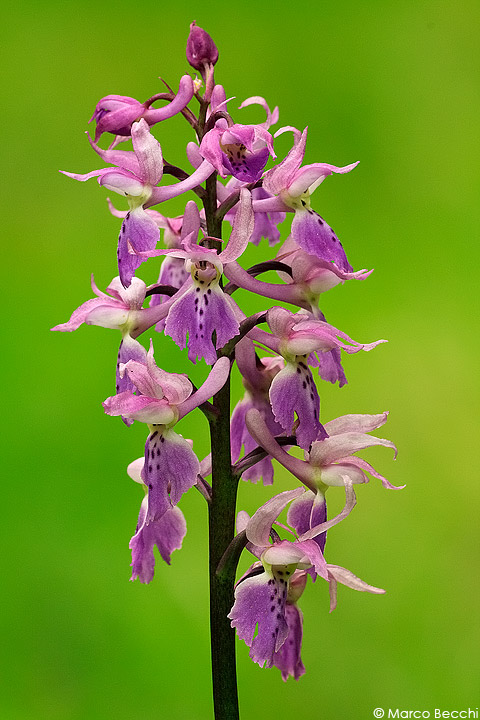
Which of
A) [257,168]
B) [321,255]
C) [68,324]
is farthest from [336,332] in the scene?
[68,324]

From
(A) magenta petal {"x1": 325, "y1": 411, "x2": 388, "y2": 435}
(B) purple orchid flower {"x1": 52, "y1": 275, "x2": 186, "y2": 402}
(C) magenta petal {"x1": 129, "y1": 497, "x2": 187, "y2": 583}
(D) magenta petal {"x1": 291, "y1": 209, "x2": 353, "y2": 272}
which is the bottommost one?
(C) magenta petal {"x1": 129, "y1": 497, "x2": 187, "y2": 583}

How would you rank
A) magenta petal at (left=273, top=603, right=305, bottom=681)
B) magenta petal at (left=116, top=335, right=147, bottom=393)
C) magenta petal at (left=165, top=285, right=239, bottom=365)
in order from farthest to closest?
magenta petal at (left=273, top=603, right=305, bottom=681), magenta petal at (left=116, top=335, right=147, bottom=393), magenta petal at (left=165, top=285, right=239, bottom=365)

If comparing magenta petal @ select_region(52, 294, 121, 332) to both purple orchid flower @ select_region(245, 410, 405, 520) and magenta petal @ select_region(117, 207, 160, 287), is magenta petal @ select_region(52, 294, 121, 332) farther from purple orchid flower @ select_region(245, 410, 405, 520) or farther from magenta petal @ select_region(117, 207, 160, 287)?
purple orchid flower @ select_region(245, 410, 405, 520)

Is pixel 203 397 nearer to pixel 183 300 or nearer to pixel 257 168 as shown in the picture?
pixel 183 300

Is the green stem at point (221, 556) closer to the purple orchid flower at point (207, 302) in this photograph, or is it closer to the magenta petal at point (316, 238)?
the purple orchid flower at point (207, 302)

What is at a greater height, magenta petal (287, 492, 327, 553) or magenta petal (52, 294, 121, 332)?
magenta petal (52, 294, 121, 332)

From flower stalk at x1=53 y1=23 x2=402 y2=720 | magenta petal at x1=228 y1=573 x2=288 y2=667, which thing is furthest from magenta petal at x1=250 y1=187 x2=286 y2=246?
magenta petal at x1=228 y1=573 x2=288 y2=667

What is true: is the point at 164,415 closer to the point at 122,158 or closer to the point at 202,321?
the point at 202,321

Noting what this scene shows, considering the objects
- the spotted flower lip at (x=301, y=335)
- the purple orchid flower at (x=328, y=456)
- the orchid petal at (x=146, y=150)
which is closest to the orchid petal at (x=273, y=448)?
the purple orchid flower at (x=328, y=456)
